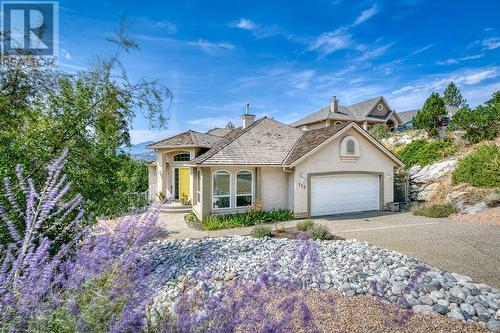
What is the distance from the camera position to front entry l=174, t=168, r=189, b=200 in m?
18.4

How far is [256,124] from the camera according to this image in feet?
59.2

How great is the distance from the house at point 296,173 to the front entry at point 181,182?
71.5 inches

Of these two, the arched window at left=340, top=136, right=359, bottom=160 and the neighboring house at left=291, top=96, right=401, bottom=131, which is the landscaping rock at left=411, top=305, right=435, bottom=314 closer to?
the arched window at left=340, top=136, right=359, bottom=160

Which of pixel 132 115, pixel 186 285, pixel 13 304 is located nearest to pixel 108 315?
pixel 13 304

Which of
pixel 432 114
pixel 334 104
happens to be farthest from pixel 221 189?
pixel 334 104

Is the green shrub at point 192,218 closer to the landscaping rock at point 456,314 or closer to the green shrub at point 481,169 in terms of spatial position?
the landscaping rock at point 456,314

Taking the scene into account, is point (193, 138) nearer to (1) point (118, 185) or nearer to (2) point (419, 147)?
(1) point (118, 185)

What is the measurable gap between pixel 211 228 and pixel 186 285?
19.5ft

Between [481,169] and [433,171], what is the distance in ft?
11.5

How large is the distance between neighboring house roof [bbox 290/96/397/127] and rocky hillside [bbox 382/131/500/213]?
14.1 metres

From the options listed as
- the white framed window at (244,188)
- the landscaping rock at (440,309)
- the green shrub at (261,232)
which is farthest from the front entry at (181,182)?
the landscaping rock at (440,309)

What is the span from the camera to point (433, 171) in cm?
1844

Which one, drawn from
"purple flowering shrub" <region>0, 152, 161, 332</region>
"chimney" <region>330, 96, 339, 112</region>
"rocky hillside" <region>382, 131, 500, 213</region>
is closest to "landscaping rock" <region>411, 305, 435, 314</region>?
"purple flowering shrub" <region>0, 152, 161, 332</region>

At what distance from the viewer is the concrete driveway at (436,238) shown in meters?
6.98
